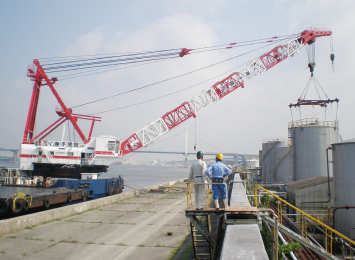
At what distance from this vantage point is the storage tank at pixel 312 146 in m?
21.9

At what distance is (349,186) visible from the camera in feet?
45.4

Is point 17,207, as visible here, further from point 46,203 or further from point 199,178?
point 199,178

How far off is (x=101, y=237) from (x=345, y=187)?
11.7 metres

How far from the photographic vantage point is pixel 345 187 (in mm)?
14000

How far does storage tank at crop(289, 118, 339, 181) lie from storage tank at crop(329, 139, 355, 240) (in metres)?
7.74

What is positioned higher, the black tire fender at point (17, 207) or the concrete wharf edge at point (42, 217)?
the black tire fender at point (17, 207)

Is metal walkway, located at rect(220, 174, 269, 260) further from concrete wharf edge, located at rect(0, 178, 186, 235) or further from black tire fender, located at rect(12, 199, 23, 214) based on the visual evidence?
black tire fender, located at rect(12, 199, 23, 214)

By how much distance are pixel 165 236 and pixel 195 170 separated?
5.24 metres

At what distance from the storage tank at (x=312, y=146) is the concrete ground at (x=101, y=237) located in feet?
38.0

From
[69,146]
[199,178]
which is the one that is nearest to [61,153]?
[69,146]

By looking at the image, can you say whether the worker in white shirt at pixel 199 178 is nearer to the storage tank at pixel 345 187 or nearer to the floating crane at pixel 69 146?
the storage tank at pixel 345 187

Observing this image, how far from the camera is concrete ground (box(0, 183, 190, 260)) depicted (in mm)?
9516

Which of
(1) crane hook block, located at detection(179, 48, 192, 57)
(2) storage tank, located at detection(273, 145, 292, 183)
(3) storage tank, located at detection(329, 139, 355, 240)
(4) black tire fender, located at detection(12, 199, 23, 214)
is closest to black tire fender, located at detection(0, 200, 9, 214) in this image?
(4) black tire fender, located at detection(12, 199, 23, 214)

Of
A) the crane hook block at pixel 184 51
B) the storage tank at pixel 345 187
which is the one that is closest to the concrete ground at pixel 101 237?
the storage tank at pixel 345 187
